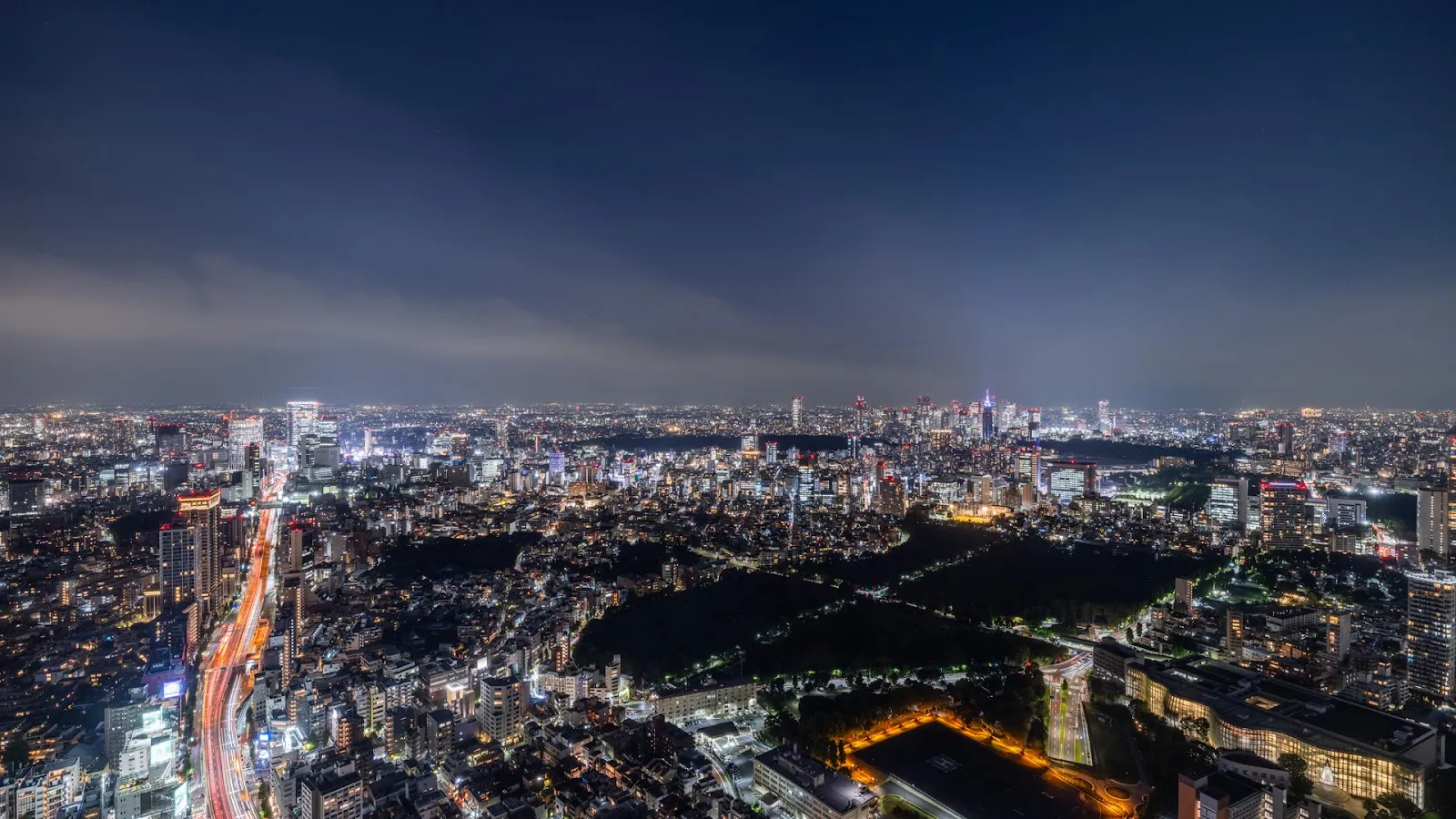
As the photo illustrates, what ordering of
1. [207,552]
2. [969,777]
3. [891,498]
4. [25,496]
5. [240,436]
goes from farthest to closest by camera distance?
[240,436] < [891,498] < [25,496] < [207,552] < [969,777]

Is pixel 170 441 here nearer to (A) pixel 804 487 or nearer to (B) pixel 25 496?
(B) pixel 25 496

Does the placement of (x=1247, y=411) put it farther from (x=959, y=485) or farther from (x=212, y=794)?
(x=212, y=794)

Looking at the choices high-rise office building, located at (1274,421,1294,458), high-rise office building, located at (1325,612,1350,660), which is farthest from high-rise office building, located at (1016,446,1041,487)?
high-rise office building, located at (1325,612,1350,660)

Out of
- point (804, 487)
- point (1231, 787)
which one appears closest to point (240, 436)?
point (804, 487)

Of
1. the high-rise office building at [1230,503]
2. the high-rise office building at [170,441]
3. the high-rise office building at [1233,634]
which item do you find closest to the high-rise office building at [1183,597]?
the high-rise office building at [1233,634]

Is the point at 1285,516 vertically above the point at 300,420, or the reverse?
the point at 300,420

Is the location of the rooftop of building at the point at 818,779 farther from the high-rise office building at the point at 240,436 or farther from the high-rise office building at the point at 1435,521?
the high-rise office building at the point at 240,436
